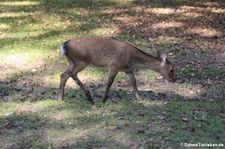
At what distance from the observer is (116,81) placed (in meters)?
9.72

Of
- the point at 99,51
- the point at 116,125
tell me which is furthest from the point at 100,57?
the point at 116,125

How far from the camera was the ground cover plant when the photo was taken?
6594mm

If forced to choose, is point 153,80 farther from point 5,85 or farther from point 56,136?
point 56,136

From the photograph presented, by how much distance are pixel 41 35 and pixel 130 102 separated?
19.8ft

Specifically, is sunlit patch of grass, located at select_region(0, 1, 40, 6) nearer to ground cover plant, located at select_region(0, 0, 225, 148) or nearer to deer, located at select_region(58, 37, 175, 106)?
ground cover plant, located at select_region(0, 0, 225, 148)

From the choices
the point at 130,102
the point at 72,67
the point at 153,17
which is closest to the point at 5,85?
the point at 72,67

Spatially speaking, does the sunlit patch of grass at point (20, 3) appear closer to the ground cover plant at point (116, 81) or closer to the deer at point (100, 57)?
the ground cover plant at point (116, 81)

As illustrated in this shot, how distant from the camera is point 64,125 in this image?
7035mm

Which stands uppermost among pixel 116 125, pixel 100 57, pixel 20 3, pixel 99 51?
pixel 99 51

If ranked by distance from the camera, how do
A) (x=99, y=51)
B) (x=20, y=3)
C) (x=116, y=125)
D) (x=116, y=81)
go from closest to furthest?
(x=116, y=125) < (x=99, y=51) < (x=116, y=81) < (x=20, y=3)

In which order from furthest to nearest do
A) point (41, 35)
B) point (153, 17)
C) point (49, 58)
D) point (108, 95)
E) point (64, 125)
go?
point (153, 17), point (41, 35), point (49, 58), point (108, 95), point (64, 125)

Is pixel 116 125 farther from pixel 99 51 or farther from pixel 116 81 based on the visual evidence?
pixel 116 81

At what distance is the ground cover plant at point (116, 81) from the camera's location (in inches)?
260

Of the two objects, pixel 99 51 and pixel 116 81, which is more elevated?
pixel 99 51
